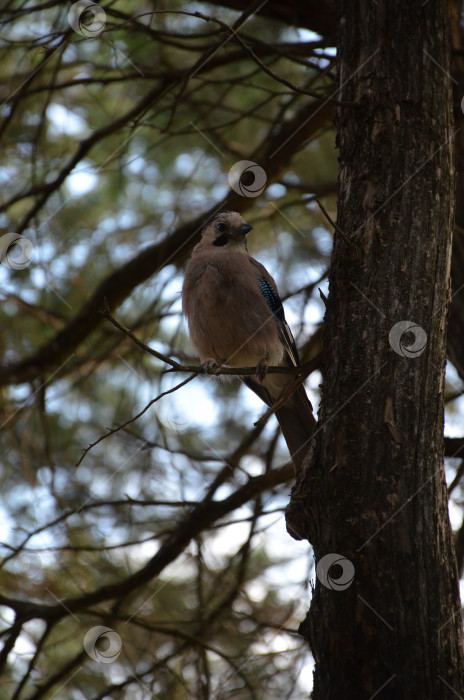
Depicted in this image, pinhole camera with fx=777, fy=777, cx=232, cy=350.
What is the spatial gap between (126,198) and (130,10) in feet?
5.00

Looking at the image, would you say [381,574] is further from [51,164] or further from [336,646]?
[51,164]

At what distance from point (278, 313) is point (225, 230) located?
2.23 feet

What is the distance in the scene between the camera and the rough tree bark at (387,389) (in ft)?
8.82

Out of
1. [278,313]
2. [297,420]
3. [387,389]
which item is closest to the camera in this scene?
[387,389]

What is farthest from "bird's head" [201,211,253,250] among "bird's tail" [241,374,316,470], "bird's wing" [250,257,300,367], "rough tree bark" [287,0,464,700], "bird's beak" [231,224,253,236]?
"rough tree bark" [287,0,464,700]

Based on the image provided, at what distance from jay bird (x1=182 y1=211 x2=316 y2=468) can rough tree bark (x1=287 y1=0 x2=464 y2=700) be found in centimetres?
140

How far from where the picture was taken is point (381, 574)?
2.75 meters

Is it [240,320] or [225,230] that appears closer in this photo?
[240,320]

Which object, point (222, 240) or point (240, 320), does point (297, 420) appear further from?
point (222, 240)

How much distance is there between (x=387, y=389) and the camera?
303 cm

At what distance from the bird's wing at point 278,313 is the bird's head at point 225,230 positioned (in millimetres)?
278

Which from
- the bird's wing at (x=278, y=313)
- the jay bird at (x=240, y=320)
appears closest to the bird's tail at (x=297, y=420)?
the jay bird at (x=240, y=320)

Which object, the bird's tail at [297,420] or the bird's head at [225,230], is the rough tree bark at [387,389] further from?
the bird's head at [225,230]

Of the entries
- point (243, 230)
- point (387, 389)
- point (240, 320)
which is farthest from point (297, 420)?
point (387, 389)
